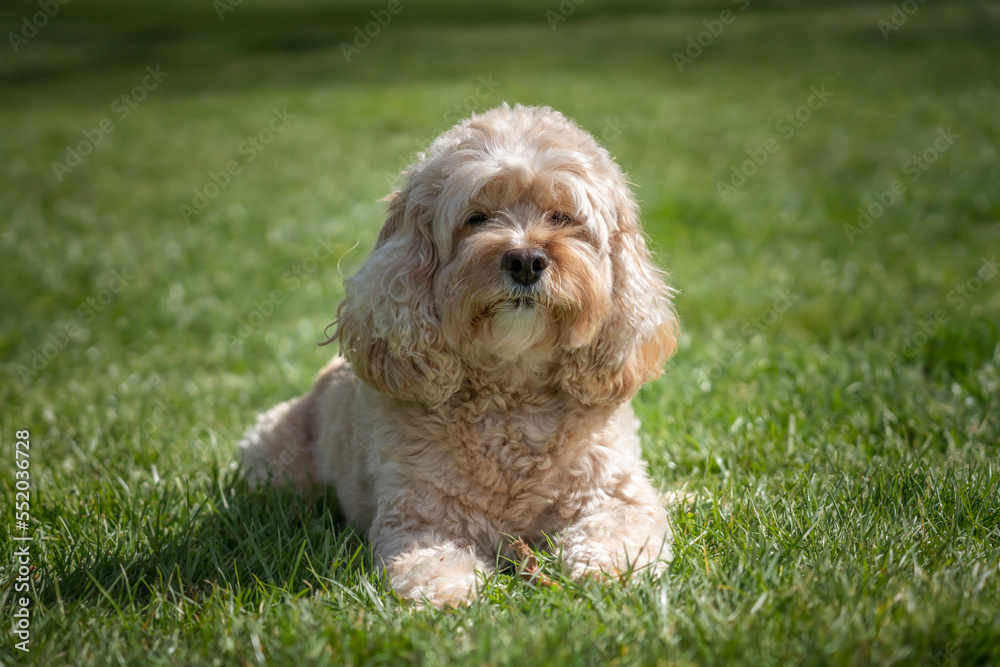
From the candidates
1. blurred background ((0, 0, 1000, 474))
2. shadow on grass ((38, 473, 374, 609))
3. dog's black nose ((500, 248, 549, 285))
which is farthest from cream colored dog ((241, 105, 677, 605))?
blurred background ((0, 0, 1000, 474))

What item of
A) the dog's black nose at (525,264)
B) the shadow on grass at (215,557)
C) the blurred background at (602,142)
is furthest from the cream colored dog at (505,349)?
the blurred background at (602,142)

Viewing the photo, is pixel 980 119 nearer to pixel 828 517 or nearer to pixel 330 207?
pixel 330 207

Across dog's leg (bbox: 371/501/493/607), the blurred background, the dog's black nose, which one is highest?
the dog's black nose

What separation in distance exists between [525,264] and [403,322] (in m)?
0.57

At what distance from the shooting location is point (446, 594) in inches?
109

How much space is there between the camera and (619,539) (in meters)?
2.98

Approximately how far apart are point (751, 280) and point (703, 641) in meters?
5.16

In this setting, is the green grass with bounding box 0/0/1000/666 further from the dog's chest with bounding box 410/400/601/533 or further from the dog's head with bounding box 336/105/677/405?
the dog's head with bounding box 336/105/677/405

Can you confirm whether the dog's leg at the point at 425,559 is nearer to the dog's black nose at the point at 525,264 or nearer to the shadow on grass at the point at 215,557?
the shadow on grass at the point at 215,557

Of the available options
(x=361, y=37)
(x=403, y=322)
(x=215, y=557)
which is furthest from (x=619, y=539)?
(x=361, y=37)

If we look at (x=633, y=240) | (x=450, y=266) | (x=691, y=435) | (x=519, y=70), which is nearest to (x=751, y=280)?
(x=691, y=435)

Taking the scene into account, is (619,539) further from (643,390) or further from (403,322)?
(643,390)

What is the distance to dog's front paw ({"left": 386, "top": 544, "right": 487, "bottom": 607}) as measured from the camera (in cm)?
275

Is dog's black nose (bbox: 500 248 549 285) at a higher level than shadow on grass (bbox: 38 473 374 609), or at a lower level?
higher
